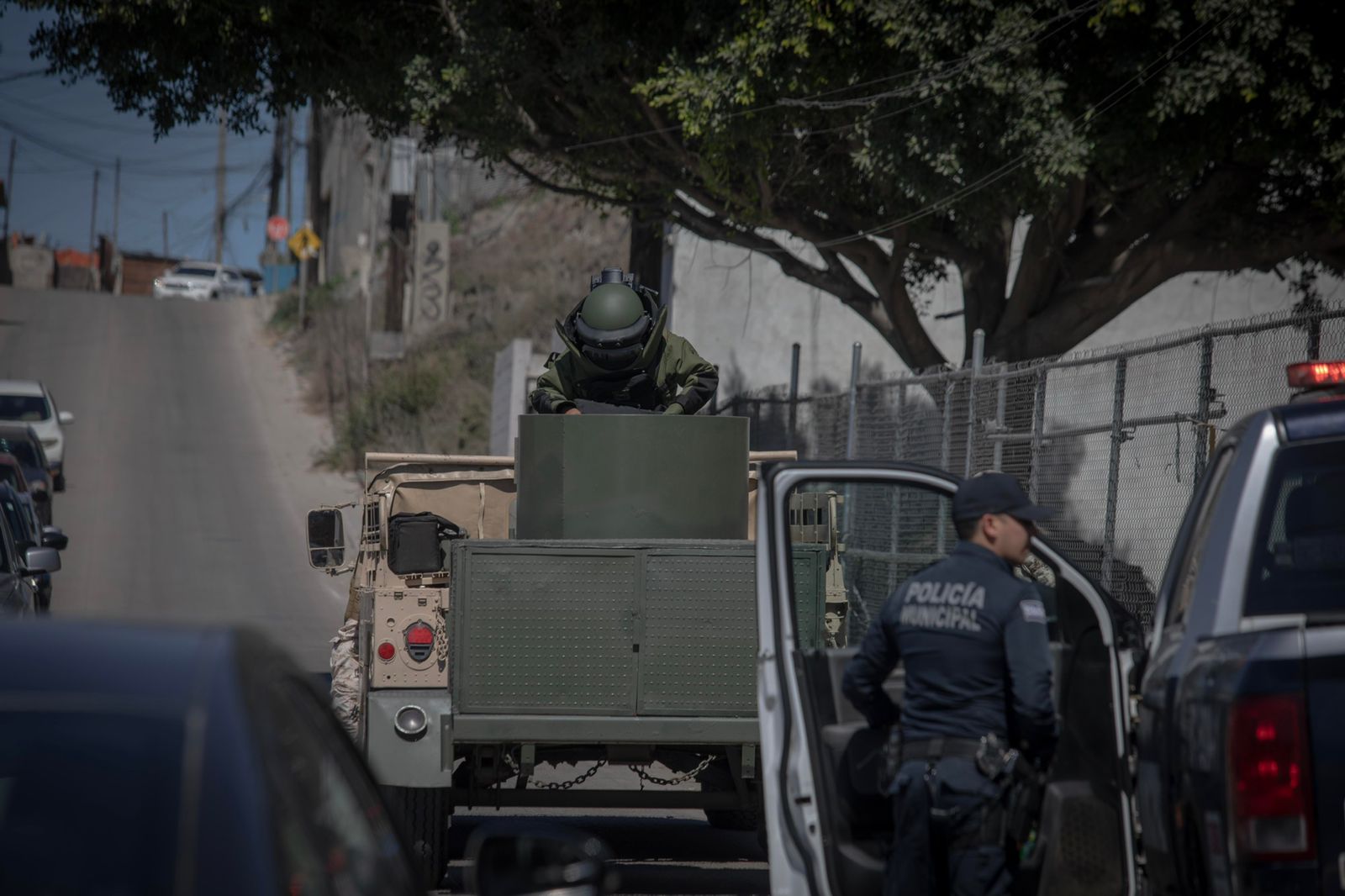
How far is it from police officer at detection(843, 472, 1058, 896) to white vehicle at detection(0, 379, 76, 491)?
76.6 ft

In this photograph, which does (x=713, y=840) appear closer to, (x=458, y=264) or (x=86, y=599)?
(x=86, y=599)

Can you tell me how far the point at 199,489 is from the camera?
26.9 meters

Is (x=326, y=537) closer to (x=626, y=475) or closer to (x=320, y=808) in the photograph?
(x=626, y=475)

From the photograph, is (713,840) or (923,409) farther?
(923,409)

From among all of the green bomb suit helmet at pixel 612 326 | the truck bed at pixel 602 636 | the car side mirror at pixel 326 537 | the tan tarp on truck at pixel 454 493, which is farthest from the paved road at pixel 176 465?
the green bomb suit helmet at pixel 612 326

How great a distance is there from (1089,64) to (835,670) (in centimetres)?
946

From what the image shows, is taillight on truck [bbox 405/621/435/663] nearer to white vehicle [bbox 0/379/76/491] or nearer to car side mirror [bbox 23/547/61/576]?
car side mirror [bbox 23/547/61/576]

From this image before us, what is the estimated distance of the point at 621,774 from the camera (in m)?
9.39

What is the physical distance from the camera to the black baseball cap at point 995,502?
4684 mm

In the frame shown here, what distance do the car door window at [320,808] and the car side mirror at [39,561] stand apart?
319 inches

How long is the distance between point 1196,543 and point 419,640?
3509 mm

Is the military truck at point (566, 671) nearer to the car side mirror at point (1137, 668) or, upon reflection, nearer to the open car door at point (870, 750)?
the open car door at point (870, 750)

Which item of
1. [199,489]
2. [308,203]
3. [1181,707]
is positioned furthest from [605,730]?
[308,203]

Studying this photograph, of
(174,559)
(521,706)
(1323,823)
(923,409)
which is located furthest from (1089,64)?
(174,559)
